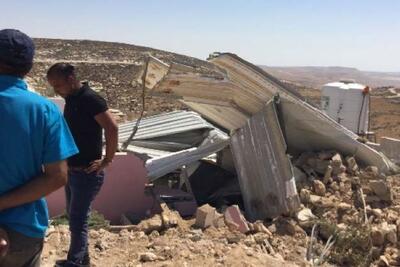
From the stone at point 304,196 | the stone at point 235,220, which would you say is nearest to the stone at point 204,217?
the stone at point 235,220

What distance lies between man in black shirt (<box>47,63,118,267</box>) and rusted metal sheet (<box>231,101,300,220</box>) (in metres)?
3.18

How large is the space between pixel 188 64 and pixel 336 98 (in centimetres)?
653

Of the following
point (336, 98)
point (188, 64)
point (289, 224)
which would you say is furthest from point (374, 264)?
point (336, 98)

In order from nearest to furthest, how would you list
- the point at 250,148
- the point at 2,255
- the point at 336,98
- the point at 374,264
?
the point at 2,255 → the point at 374,264 → the point at 250,148 → the point at 336,98

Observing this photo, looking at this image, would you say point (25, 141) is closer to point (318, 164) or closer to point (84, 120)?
point (84, 120)

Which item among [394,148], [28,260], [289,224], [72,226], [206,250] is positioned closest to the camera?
[28,260]

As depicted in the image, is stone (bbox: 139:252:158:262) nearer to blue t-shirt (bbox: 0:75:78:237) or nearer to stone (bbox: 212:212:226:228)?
stone (bbox: 212:212:226:228)

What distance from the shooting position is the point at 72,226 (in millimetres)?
4113

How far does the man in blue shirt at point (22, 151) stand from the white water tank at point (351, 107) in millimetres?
10823

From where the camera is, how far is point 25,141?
2.40 meters

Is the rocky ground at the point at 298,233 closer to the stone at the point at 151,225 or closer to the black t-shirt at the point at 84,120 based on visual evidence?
the stone at the point at 151,225

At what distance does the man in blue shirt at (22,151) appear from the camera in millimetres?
2377

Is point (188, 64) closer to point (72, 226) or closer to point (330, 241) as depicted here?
point (330, 241)

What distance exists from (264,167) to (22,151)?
4.93 meters
